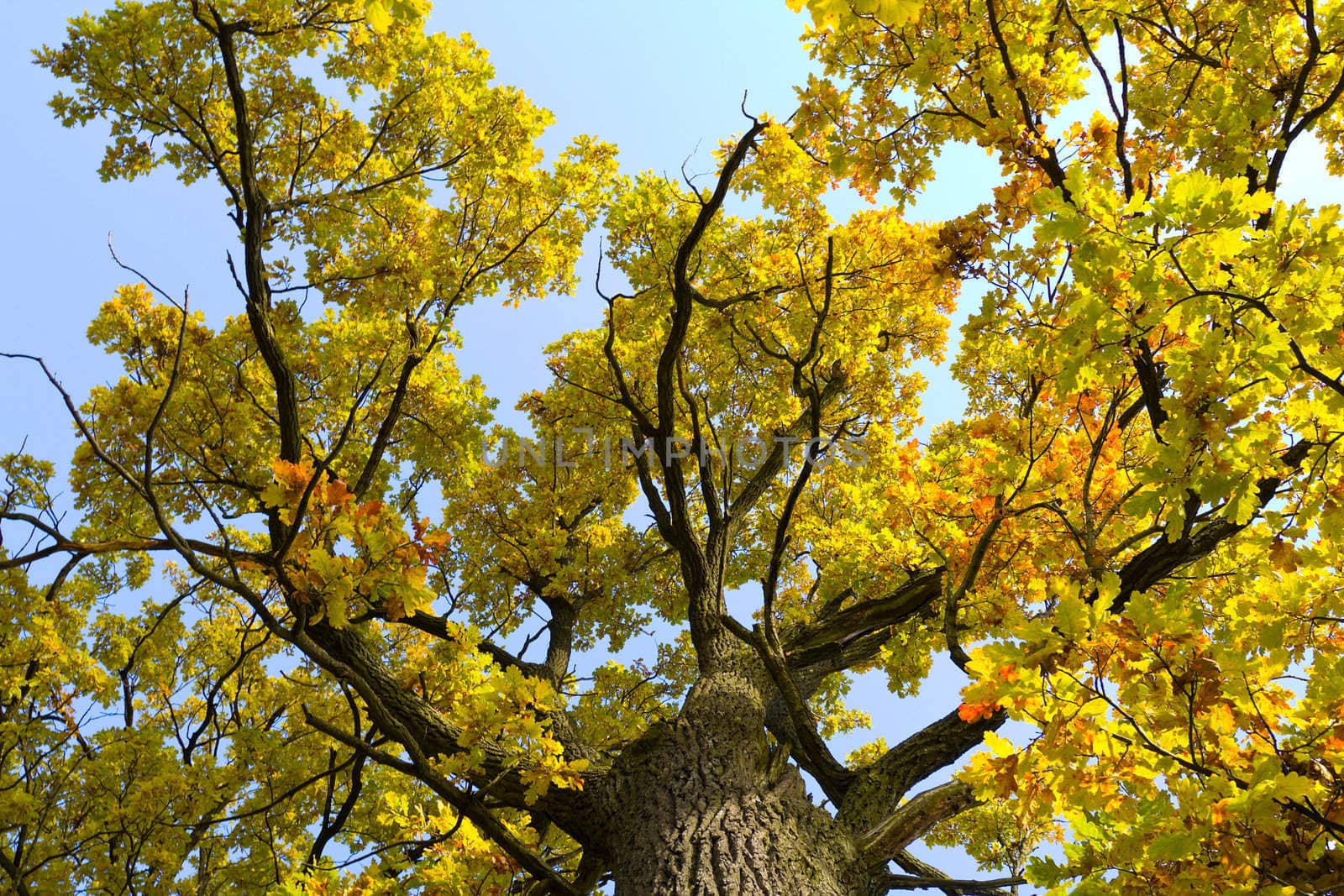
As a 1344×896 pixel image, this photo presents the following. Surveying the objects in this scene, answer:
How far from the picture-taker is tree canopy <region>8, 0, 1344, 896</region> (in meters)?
2.57

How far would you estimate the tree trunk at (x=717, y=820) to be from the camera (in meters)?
3.19

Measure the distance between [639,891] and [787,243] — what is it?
525 centimetres

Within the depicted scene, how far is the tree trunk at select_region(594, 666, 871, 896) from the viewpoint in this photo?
10.5 ft

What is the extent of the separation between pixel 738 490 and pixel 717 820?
17.1 feet

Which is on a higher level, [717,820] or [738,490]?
[738,490]

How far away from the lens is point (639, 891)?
318 centimetres

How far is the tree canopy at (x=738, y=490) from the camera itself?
2566mm

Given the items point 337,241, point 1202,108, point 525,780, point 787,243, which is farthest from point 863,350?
point 525,780

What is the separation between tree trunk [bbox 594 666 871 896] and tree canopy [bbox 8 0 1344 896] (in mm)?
23

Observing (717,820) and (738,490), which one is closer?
(717,820)

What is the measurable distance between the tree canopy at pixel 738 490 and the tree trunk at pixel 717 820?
0.08 feet

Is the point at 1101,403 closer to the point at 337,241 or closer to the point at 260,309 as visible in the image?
the point at 260,309

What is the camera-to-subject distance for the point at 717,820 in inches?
138

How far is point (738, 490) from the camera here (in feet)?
28.1
